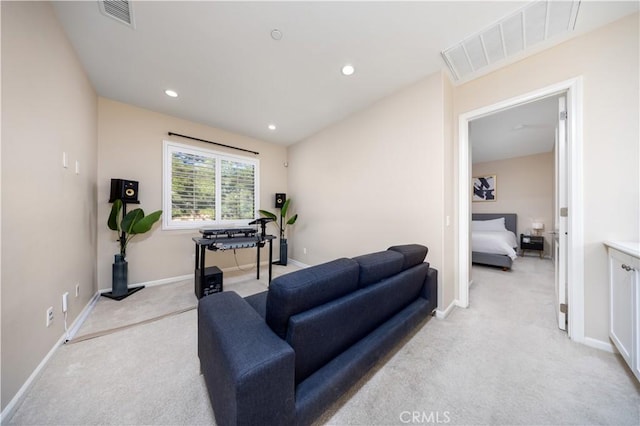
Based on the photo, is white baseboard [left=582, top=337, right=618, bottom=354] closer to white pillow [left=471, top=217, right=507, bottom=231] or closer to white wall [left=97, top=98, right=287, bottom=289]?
white pillow [left=471, top=217, right=507, bottom=231]

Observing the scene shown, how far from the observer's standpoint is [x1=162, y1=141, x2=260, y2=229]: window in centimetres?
346

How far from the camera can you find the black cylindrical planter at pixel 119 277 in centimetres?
277

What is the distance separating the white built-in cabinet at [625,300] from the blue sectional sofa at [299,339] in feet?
4.49

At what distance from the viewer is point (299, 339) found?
1007 millimetres

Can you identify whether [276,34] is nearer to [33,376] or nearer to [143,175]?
[143,175]

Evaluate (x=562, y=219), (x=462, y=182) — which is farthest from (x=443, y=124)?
(x=562, y=219)

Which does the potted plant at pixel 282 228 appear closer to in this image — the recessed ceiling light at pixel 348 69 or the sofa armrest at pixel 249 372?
the recessed ceiling light at pixel 348 69

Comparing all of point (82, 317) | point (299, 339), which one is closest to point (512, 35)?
point (299, 339)

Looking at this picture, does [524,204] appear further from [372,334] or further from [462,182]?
[372,334]

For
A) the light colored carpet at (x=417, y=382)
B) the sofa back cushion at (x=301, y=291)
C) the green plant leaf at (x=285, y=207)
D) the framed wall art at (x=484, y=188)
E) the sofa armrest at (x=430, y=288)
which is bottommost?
the light colored carpet at (x=417, y=382)

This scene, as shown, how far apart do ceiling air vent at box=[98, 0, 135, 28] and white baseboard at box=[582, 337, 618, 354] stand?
4617mm

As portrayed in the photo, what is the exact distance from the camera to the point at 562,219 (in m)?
2.00

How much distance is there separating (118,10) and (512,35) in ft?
10.8

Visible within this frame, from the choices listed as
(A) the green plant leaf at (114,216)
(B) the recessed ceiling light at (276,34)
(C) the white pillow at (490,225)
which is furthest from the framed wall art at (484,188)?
(A) the green plant leaf at (114,216)
